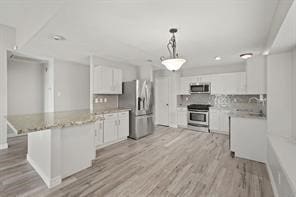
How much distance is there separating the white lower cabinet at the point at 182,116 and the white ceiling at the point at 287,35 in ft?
11.7

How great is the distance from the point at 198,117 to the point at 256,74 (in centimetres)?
257

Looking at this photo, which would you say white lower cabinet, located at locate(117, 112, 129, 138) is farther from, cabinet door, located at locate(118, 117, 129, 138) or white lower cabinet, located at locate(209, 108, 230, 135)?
white lower cabinet, located at locate(209, 108, 230, 135)

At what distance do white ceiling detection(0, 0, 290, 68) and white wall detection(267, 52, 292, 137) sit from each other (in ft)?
1.82

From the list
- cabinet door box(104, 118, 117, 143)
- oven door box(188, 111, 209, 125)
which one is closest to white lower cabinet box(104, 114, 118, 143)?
cabinet door box(104, 118, 117, 143)

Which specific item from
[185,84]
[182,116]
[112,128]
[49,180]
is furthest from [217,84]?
[49,180]

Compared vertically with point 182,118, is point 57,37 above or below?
above

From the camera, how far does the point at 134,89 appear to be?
4406 mm

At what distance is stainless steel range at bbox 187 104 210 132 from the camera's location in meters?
5.19

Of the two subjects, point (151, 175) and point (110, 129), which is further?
point (110, 129)

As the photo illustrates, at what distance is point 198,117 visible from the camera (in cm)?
537

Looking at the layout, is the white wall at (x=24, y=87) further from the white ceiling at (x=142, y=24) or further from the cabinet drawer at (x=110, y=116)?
the cabinet drawer at (x=110, y=116)

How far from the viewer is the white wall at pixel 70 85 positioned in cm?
455

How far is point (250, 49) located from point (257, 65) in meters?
0.53

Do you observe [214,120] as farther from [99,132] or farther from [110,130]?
[99,132]
